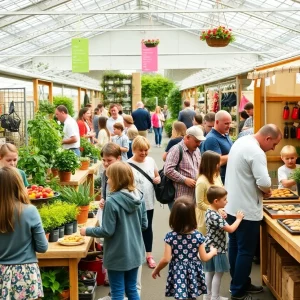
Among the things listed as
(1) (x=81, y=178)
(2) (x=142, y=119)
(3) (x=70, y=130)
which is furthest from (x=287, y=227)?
(2) (x=142, y=119)

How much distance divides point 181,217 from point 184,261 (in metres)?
0.31

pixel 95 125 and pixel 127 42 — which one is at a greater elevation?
pixel 127 42

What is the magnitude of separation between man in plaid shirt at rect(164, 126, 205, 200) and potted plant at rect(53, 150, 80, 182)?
121 cm

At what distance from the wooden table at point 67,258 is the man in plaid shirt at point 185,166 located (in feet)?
5.11

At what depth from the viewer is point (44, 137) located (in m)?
6.33

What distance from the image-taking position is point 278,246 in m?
5.03

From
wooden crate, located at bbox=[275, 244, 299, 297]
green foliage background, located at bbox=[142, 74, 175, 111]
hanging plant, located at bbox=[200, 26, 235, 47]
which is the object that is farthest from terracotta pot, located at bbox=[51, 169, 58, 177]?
green foliage background, located at bbox=[142, 74, 175, 111]

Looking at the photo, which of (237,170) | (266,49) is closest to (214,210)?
(237,170)

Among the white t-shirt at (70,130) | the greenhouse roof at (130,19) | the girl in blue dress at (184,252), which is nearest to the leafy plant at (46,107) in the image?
the white t-shirt at (70,130)

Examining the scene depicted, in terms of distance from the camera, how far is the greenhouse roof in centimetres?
2036

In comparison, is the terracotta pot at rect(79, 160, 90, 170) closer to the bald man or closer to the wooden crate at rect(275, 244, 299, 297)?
the bald man

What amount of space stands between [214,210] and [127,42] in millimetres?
31402

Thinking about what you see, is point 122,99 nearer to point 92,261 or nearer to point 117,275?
point 92,261

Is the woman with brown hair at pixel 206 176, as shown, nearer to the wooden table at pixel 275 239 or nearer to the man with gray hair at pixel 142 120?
the wooden table at pixel 275 239
